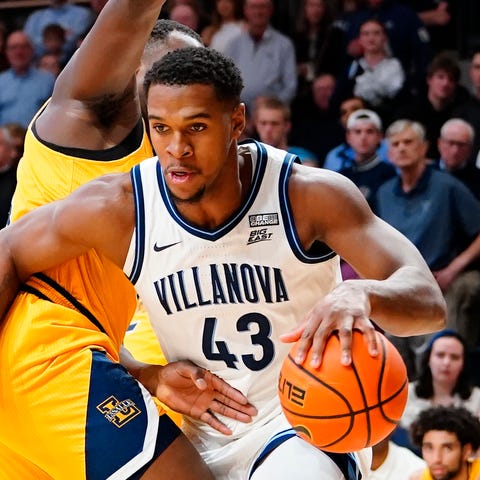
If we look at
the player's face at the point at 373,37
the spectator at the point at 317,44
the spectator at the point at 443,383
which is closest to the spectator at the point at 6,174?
the spectator at the point at 317,44

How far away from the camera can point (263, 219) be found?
3.44 metres

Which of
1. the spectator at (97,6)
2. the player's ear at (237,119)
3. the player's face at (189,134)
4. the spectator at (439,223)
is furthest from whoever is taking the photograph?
the spectator at (97,6)

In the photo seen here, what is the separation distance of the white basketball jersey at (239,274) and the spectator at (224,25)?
6457 mm

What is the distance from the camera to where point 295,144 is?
9.37 m

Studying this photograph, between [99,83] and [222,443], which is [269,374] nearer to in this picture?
[222,443]

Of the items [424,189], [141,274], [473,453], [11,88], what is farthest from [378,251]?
[11,88]

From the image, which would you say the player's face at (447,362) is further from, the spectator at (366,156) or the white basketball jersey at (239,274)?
the white basketball jersey at (239,274)

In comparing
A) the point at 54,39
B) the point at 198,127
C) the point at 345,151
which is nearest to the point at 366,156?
the point at 345,151

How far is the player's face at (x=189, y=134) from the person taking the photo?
10.6ft

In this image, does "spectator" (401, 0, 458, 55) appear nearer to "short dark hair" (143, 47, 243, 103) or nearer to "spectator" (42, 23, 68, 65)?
"spectator" (42, 23, 68, 65)

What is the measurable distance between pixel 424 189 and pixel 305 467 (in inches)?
183

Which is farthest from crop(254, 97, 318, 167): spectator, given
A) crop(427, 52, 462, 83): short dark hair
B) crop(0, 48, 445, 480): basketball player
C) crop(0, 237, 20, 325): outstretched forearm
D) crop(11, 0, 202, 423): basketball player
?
crop(0, 237, 20, 325): outstretched forearm

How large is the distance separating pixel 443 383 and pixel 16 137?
4.33 metres

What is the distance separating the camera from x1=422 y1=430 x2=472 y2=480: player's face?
5.99 m
